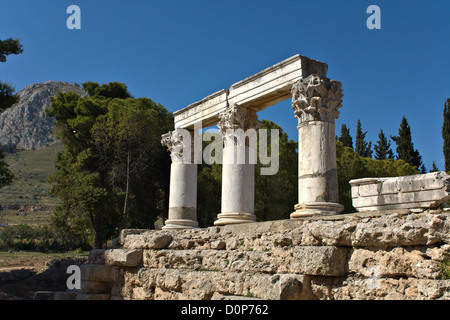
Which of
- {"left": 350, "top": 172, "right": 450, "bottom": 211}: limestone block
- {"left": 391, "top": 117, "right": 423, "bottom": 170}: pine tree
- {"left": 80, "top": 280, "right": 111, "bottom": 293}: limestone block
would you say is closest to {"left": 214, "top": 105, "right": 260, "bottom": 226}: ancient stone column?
{"left": 80, "top": 280, "right": 111, "bottom": 293}: limestone block

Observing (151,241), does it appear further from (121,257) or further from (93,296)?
(93,296)

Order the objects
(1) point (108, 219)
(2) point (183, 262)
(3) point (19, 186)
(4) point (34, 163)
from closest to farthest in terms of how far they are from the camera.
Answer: (2) point (183, 262) < (1) point (108, 219) < (3) point (19, 186) < (4) point (34, 163)

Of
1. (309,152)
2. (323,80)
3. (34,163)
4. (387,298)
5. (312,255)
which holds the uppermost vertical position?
(34,163)

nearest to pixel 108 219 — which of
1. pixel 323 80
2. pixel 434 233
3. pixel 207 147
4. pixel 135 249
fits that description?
pixel 207 147

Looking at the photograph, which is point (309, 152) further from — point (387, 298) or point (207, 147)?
point (207, 147)

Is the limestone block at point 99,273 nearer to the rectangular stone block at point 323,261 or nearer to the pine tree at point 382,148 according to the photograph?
the rectangular stone block at point 323,261

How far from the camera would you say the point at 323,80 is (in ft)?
34.4

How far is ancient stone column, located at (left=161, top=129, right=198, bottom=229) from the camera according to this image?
1497 centimetres

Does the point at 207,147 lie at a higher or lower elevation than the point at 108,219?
higher

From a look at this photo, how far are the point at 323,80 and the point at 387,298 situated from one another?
572 centimetres

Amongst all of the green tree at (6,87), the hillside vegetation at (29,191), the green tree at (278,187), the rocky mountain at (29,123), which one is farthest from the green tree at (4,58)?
the rocky mountain at (29,123)

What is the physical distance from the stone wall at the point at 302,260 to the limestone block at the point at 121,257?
3cm

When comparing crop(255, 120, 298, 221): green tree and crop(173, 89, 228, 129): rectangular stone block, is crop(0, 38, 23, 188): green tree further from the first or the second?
crop(255, 120, 298, 221): green tree

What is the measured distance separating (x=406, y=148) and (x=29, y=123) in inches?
3119
